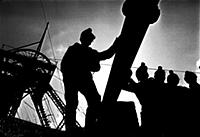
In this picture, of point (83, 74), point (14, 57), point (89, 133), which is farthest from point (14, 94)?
point (89, 133)

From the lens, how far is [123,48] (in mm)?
1889

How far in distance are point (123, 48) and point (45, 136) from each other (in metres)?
1.56

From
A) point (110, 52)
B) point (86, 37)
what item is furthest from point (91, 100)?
point (86, 37)

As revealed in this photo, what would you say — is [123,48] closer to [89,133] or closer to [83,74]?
[89,133]

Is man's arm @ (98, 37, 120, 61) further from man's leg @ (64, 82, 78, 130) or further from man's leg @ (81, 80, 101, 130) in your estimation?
man's leg @ (64, 82, 78, 130)

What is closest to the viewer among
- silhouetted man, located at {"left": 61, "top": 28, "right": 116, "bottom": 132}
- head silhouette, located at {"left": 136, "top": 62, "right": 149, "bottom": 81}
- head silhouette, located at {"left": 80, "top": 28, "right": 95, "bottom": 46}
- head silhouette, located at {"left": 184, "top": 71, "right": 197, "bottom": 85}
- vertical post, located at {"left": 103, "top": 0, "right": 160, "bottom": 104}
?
vertical post, located at {"left": 103, "top": 0, "right": 160, "bottom": 104}

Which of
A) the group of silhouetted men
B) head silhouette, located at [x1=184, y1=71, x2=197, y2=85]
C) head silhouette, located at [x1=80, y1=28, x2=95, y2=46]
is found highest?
head silhouette, located at [x1=80, y1=28, x2=95, y2=46]

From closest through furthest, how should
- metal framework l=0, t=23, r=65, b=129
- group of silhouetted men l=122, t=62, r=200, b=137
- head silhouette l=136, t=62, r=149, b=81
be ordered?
group of silhouetted men l=122, t=62, r=200, b=137, head silhouette l=136, t=62, r=149, b=81, metal framework l=0, t=23, r=65, b=129

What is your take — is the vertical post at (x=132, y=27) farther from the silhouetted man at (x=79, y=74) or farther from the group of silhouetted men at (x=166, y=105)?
the silhouetted man at (x=79, y=74)

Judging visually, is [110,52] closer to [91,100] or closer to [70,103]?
[91,100]

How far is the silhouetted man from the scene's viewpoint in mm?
3295

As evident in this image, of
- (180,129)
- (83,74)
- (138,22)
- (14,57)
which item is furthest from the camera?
(14,57)

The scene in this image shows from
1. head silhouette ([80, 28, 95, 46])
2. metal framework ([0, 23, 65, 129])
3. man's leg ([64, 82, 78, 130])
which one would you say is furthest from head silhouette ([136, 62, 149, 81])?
metal framework ([0, 23, 65, 129])

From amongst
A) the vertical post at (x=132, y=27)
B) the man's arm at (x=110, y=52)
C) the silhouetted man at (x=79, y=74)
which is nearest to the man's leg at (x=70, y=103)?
the silhouetted man at (x=79, y=74)
